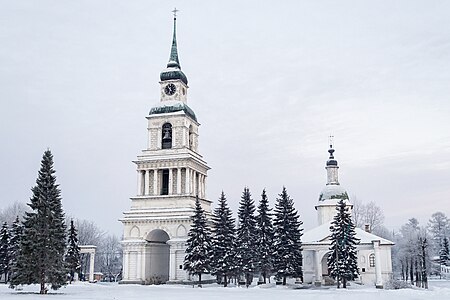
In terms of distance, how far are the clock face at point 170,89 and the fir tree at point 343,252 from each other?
71.3ft

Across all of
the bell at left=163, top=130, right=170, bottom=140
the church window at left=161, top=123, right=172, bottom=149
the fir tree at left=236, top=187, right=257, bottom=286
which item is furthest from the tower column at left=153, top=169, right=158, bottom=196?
the fir tree at left=236, top=187, right=257, bottom=286

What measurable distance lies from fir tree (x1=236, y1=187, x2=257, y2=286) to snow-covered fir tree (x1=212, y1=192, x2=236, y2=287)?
0.61 metres

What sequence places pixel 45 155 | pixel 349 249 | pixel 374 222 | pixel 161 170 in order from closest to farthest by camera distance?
pixel 45 155 < pixel 349 249 < pixel 161 170 < pixel 374 222

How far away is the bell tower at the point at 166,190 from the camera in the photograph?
1989 inches

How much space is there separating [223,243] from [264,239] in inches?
140

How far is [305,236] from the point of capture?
51.9 metres

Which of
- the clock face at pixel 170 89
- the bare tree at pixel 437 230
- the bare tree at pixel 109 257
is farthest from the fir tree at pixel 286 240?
the bare tree at pixel 437 230

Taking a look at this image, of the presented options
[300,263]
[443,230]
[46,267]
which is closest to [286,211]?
[300,263]

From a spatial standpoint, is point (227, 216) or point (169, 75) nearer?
point (227, 216)

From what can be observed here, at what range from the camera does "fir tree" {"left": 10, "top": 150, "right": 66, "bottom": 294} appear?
30703 mm

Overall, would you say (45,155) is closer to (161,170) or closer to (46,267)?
(46,267)

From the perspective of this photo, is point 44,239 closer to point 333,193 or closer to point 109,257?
point 333,193

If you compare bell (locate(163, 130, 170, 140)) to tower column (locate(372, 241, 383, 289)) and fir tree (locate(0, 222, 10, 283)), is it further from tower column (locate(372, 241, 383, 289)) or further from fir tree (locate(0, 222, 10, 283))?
tower column (locate(372, 241, 383, 289))

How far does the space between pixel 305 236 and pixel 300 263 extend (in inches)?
245
